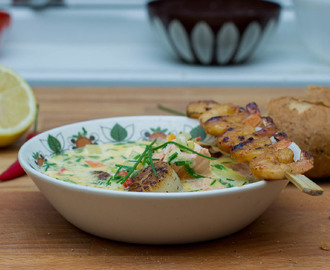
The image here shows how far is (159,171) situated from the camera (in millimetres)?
1275

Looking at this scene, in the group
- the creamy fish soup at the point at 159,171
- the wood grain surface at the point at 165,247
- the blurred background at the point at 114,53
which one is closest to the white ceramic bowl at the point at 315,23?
the blurred background at the point at 114,53

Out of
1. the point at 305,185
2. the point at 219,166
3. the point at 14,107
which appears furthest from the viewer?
the point at 14,107

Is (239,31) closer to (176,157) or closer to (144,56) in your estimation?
(144,56)

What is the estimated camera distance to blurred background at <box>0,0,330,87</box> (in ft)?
10.4

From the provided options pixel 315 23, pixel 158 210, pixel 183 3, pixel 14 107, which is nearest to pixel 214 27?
pixel 183 3

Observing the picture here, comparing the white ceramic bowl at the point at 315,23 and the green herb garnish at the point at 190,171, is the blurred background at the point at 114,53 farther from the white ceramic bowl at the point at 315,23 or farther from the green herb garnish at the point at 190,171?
the green herb garnish at the point at 190,171

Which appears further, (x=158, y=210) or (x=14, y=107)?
(x=14, y=107)

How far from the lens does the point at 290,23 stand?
3.93m

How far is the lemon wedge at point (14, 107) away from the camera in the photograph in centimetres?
202

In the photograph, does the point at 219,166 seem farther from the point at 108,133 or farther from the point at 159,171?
the point at 108,133

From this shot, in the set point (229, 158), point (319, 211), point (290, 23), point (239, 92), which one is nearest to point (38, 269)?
point (229, 158)

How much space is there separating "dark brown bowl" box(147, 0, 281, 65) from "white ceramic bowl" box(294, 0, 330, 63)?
141 millimetres

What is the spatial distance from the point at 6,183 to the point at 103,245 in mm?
538

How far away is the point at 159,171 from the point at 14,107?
0.96 metres
